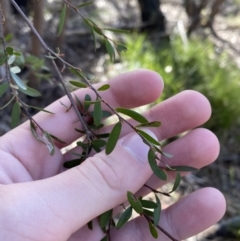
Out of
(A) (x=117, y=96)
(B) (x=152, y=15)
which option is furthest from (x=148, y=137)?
(B) (x=152, y=15)

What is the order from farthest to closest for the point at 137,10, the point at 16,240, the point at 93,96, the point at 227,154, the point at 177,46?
the point at 137,10 < the point at 177,46 < the point at 227,154 < the point at 93,96 < the point at 16,240

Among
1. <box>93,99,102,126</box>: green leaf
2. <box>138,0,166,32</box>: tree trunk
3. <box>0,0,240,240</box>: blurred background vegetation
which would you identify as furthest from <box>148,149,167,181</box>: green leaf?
<box>138,0,166,32</box>: tree trunk

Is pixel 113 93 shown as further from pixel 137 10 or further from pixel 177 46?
pixel 137 10

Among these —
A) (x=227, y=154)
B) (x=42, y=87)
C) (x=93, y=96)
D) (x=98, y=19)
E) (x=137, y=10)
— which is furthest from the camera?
(x=137, y=10)

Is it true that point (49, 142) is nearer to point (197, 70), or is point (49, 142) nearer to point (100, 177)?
point (100, 177)

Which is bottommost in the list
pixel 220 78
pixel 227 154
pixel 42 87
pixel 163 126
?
pixel 227 154

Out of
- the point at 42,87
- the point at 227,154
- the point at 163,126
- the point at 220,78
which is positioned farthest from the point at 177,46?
the point at 163,126
